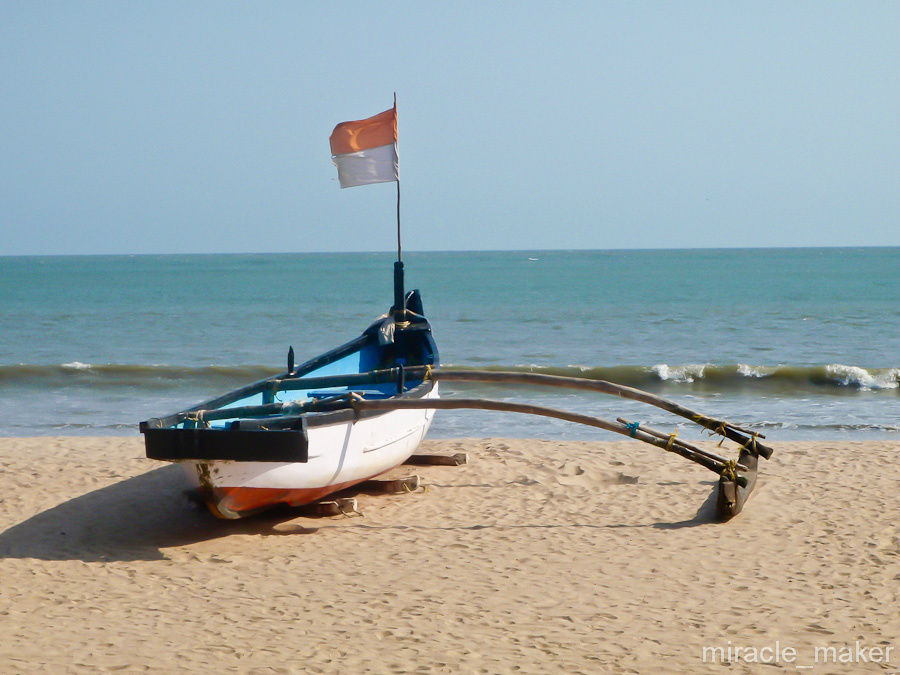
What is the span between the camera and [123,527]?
22.3 ft

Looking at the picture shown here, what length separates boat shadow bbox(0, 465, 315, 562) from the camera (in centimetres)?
619

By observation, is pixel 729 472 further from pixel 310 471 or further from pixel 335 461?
A: pixel 310 471

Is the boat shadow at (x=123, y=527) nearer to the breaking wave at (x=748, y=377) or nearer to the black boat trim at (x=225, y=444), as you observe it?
the black boat trim at (x=225, y=444)

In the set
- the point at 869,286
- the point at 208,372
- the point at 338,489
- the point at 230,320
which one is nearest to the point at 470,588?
the point at 338,489

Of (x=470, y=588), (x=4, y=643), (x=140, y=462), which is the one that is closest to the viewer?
(x=4, y=643)

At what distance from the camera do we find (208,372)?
1806 cm

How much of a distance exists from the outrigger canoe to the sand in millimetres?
364

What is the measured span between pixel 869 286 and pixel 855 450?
45020mm

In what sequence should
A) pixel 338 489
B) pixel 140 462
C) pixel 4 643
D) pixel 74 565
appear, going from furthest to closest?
pixel 140 462, pixel 338 489, pixel 74 565, pixel 4 643

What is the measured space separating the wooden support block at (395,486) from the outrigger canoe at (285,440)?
0.16 metres

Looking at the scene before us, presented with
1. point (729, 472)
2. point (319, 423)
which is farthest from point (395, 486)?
point (729, 472)

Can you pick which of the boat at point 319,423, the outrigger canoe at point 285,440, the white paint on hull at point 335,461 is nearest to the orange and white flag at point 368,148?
the boat at point 319,423

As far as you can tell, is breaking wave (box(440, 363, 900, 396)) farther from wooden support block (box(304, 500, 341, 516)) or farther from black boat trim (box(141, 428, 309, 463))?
black boat trim (box(141, 428, 309, 463))

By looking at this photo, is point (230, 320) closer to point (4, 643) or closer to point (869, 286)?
point (4, 643)
